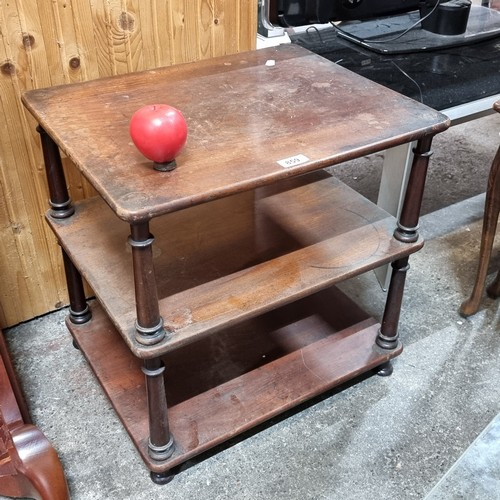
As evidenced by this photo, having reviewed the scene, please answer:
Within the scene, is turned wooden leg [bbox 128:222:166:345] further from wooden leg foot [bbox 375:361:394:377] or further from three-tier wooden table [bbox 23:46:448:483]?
wooden leg foot [bbox 375:361:394:377]

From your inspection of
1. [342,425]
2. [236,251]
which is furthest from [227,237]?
[342,425]

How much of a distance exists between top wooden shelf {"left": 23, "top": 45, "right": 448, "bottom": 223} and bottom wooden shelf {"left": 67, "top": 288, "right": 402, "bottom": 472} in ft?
1.97

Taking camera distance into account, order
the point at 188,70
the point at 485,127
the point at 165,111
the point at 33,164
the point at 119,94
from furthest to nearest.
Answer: the point at 485,127 < the point at 33,164 < the point at 188,70 < the point at 119,94 < the point at 165,111

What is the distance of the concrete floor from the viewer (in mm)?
1392

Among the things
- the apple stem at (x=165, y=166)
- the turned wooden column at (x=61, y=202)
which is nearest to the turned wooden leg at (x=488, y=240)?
the apple stem at (x=165, y=166)

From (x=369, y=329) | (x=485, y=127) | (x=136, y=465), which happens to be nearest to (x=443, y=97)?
(x=369, y=329)

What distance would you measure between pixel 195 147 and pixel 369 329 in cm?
77

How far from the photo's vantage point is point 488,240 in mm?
1770

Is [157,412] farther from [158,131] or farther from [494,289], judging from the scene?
[494,289]

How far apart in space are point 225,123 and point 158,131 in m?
0.26

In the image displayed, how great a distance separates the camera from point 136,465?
144 centimetres

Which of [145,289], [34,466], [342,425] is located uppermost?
[145,289]

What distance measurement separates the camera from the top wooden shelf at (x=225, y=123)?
3.48ft

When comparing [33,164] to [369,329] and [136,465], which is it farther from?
[369,329]
